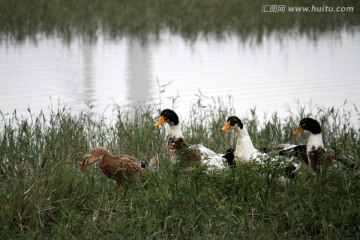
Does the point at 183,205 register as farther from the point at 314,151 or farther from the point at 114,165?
the point at 314,151

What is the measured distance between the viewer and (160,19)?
63.2ft

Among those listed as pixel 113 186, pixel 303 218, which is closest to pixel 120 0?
pixel 113 186

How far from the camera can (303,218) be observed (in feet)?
17.1

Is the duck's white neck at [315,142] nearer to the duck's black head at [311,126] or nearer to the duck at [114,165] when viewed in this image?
the duck's black head at [311,126]

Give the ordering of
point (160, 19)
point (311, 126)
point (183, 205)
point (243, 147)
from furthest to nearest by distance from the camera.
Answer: point (160, 19) → point (243, 147) → point (311, 126) → point (183, 205)

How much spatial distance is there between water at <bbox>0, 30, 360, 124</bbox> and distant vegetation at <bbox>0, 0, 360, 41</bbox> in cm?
48

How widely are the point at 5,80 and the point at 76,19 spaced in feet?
20.2

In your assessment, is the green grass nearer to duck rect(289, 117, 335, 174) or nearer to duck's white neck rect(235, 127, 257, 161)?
duck rect(289, 117, 335, 174)

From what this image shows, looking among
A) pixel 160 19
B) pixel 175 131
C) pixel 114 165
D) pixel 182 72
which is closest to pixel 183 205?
pixel 114 165

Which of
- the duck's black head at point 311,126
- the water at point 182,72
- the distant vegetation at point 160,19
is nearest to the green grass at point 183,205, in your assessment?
the duck's black head at point 311,126

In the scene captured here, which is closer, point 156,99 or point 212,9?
point 156,99

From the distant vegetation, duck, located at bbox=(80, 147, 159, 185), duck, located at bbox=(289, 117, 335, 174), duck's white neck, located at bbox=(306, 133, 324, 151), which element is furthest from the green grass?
the distant vegetation

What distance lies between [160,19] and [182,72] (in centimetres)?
524

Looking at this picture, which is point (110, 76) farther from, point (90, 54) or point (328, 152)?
point (328, 152)
